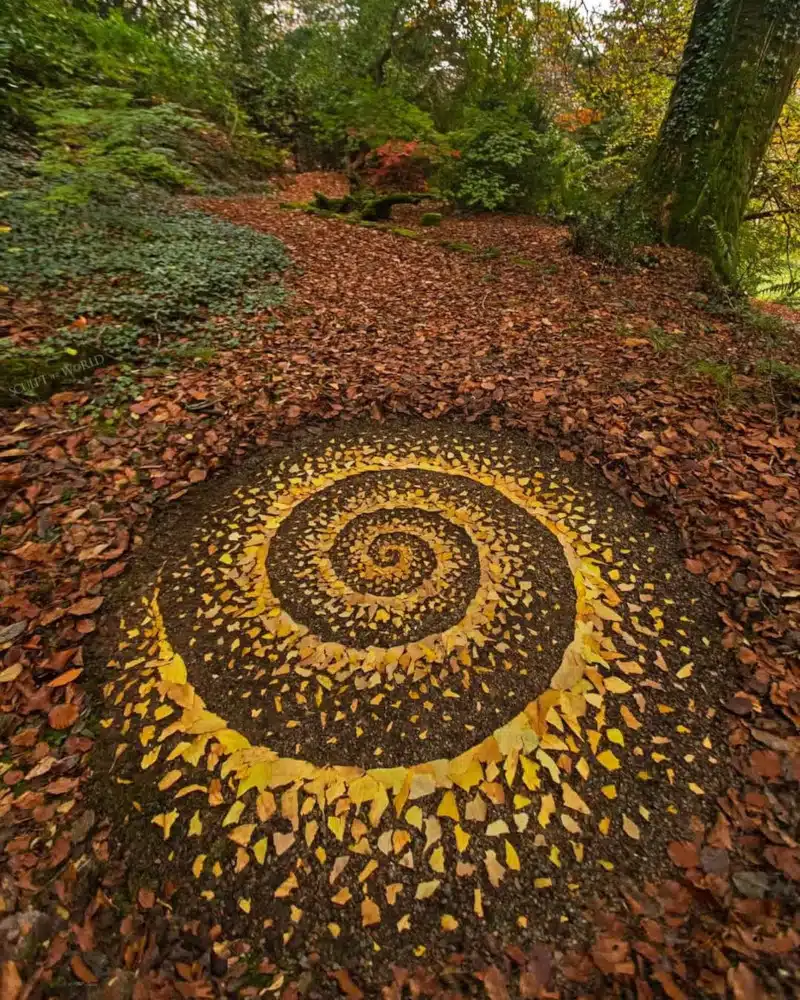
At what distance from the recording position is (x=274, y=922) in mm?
1808

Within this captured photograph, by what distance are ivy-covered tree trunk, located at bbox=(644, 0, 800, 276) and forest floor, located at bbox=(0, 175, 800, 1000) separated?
0.50 m

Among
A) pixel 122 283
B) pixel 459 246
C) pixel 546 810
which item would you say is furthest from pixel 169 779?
pixel 459 246

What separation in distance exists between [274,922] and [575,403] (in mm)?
3905

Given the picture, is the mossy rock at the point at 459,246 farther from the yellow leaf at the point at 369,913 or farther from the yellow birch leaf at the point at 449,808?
the yellow leaf at the point at 369,913

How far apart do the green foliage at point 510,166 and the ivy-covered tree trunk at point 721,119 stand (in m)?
2.67

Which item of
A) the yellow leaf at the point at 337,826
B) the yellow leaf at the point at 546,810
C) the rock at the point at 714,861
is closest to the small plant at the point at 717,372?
the rock at the point at 714,861

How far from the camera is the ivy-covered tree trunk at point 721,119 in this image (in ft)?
17.5

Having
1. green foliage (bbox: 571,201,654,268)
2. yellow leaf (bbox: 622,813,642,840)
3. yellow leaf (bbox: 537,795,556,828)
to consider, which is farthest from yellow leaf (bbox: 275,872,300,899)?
green foliage (bbox: 571,201,654,268)

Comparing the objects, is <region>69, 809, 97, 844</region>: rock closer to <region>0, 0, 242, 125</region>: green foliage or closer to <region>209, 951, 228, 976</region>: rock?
<region>209, 951, 228, 976</region>: rock

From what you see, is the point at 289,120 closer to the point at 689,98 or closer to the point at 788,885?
the point at 689,98

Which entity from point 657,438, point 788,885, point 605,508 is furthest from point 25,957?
point 657,438

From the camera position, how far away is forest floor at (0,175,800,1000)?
1708mm

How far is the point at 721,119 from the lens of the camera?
18.4 ft

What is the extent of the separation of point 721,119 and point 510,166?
4060mm
